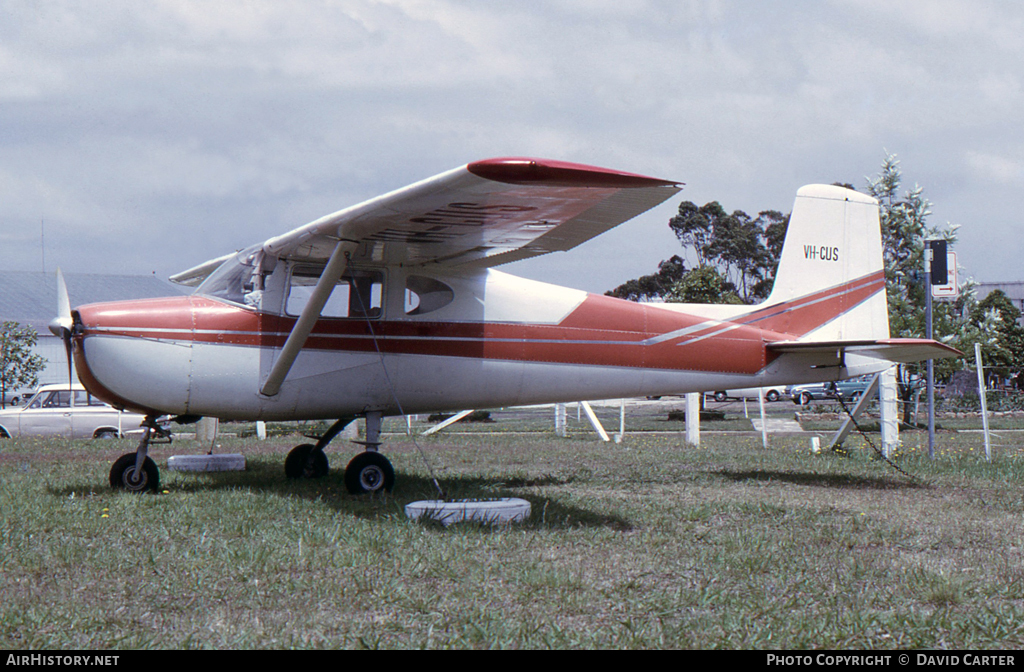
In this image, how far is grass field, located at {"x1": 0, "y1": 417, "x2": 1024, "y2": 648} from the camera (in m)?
3.54

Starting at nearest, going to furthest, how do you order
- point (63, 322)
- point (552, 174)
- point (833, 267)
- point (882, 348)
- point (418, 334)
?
point (552, 174), point (63, 322), point (418, 334), point (882, 348), point (833, 267)

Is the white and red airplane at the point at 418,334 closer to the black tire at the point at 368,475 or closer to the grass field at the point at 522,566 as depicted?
the black tire at the point at 368,475

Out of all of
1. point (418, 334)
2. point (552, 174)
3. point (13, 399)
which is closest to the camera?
point (552, 174)

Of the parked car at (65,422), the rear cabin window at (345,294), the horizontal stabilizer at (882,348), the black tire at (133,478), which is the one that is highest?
the rear cabin window at (345,294)

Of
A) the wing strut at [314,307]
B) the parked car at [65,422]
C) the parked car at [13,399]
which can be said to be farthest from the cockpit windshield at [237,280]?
the parked car at [13,399]

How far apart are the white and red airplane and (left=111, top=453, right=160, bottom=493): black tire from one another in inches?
0.8

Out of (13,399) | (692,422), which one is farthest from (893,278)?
(13,399)

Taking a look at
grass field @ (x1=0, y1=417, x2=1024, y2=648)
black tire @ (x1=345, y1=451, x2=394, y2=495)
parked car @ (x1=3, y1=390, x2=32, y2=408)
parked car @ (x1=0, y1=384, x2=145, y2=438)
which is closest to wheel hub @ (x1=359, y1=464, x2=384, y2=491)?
black tire @ (x1=345, y1=451, x2=394, y2=495)

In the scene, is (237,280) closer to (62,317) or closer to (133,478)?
(62,317)

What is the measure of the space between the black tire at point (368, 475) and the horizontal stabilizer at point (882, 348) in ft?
15.4

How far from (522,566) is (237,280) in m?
4.46

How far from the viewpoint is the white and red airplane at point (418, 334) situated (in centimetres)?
671

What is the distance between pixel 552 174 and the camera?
204 inches

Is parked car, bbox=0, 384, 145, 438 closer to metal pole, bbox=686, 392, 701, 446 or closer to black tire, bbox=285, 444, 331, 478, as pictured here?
black tire, bbox=285, 444, 331, 478
